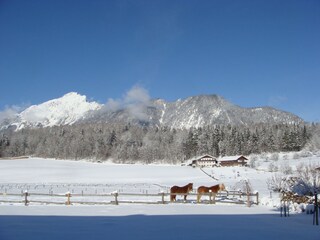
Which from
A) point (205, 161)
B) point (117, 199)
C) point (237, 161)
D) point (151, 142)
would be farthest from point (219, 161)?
point (117, 199)

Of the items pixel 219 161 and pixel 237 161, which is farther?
pixel 219 161

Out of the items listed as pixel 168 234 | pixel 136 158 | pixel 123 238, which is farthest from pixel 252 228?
pixel 136 158

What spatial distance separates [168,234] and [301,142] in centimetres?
11732

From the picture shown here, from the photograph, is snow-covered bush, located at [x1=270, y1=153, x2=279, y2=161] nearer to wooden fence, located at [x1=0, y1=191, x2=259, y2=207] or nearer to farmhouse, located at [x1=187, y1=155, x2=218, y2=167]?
farmhouse, located at [x1=187, y1=155, x2=218, y2=167]

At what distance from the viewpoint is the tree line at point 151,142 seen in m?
123

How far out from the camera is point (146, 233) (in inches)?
479

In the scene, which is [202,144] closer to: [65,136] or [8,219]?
[65,136]

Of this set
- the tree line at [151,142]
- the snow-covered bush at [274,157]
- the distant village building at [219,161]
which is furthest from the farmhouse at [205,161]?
the snow-covered bush at [274,157]

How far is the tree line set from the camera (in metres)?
123

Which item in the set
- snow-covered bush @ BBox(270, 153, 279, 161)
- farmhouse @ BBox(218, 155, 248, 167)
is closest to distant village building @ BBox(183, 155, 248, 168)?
farmhouse @ BBox(218, 155, 248, 167)

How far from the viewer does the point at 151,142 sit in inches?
6235

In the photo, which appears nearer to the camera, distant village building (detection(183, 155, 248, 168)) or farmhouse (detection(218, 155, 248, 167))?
farmhouse (detection(218, 155, 248, 167))

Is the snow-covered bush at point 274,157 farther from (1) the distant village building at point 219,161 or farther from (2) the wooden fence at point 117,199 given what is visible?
(2) the wooden fence at point 117,199

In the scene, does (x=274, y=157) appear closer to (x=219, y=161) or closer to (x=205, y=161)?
(x=219, y=161)
